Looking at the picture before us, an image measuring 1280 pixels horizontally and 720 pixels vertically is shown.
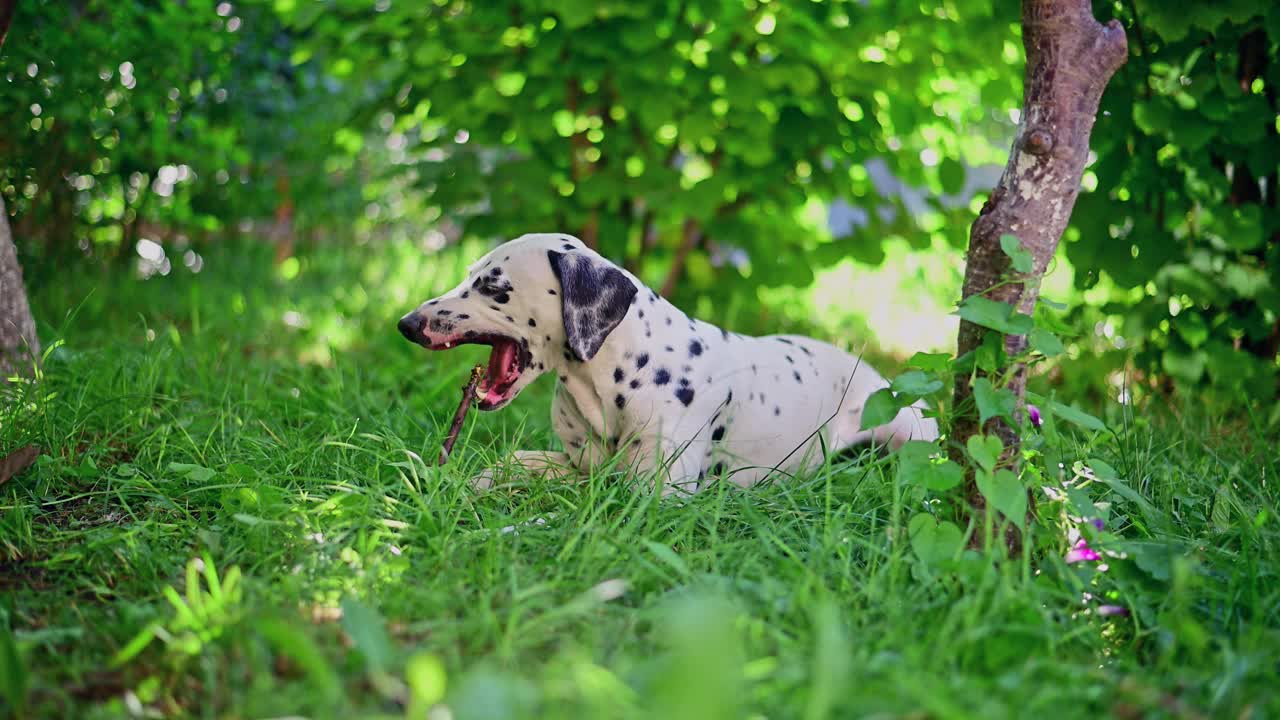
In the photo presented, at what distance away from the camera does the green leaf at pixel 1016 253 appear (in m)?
2.42

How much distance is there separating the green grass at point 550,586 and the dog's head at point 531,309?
0.34 m

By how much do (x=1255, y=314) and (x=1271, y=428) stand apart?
0.65 meters

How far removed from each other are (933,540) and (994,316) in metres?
0.54

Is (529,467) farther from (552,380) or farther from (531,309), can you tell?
(552,380)

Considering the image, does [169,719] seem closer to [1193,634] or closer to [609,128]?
[1193,634]

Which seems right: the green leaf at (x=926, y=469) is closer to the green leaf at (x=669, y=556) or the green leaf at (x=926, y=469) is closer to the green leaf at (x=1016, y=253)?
the green leaf at (x=1016, y=253)

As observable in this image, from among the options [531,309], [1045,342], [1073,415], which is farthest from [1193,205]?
[531,309]

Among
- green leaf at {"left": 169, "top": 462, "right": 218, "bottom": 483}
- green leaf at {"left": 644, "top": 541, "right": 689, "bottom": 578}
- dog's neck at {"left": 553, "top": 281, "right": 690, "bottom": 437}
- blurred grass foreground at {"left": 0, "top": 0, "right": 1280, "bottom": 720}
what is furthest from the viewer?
dog's neck at {"left": 553, "top": 281, "right": 690, "bottom": 437}

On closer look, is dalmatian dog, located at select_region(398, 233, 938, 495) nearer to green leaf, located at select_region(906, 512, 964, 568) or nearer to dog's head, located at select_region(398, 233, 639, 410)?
dog's head, located at select_region(398, 233, 639, 410)

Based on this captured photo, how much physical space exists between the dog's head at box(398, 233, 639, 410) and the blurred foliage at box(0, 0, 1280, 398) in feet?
5.55

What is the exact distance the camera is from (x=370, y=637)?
1.81 metres

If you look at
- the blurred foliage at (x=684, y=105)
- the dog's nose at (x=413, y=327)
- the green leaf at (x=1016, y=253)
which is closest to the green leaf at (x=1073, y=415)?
the green leaf at (x=1016, y=253)

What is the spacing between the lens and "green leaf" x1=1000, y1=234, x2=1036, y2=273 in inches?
95.3

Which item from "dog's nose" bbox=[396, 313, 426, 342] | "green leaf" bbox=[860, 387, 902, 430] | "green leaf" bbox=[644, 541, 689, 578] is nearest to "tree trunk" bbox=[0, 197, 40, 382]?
"dog's nose" bbox=[396, 313, 426, 342]
